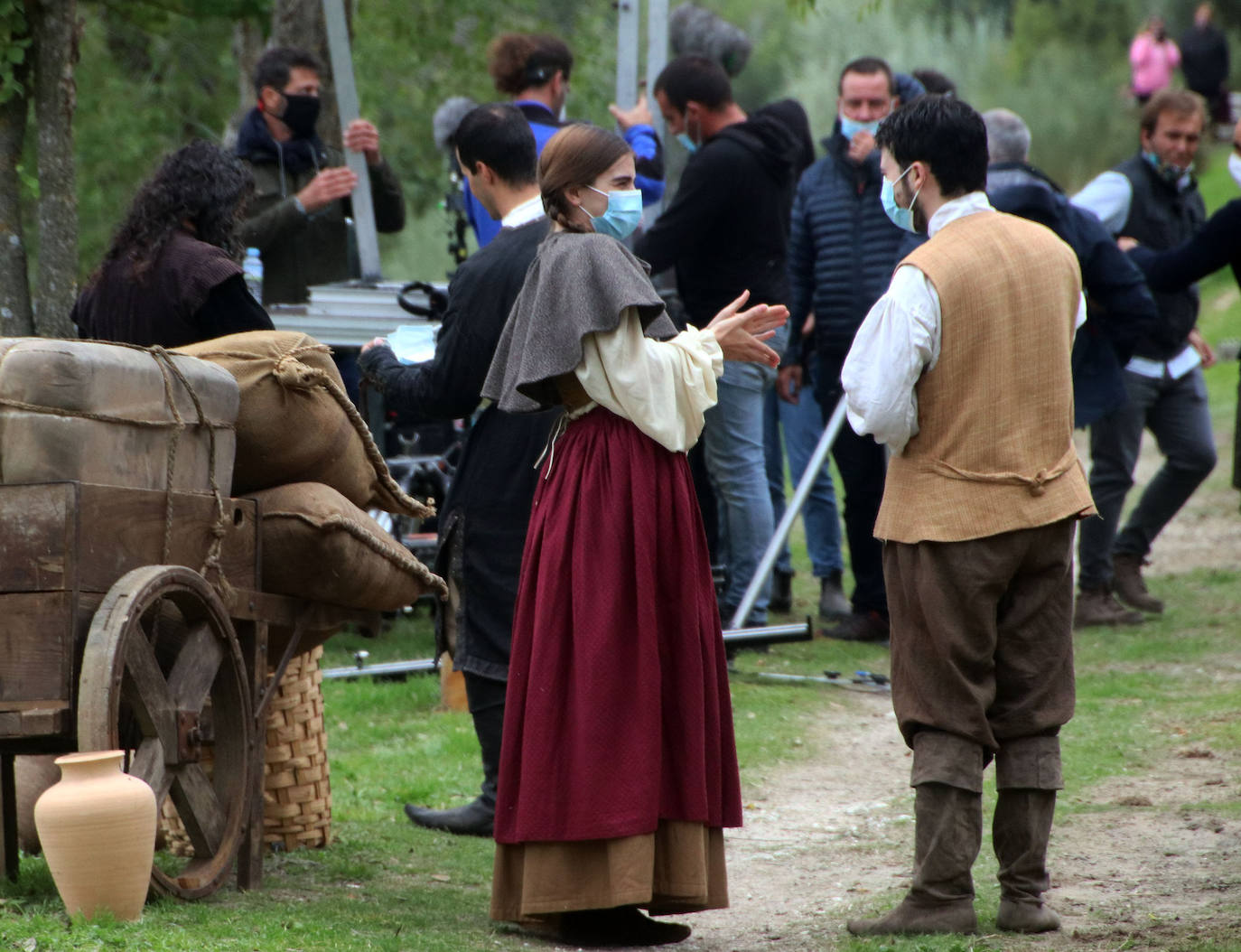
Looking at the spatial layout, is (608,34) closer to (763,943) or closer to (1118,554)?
(1118,554)

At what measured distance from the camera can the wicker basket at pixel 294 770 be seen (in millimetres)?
5125

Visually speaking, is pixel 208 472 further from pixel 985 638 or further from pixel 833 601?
pixel 833 601

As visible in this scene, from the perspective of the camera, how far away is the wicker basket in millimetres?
5125

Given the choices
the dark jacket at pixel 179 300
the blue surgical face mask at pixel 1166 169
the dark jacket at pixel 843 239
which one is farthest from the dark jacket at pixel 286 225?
the blue surgical face mask at pixel 1166 169

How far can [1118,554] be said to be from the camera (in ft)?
30.1

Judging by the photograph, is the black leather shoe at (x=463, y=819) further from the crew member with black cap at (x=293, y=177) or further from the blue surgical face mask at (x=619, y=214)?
the crew member with black cap at (x=293, y=177)

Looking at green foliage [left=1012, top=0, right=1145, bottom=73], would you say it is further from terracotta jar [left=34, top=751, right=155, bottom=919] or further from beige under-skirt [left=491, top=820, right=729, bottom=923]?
terracotta jar [left=34, top=751, right=155, bottom=919]

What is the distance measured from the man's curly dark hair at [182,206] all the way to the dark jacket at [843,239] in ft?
12.4

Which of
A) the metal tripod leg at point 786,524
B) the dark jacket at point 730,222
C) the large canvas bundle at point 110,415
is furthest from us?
the metal tripod leg at point 786,524

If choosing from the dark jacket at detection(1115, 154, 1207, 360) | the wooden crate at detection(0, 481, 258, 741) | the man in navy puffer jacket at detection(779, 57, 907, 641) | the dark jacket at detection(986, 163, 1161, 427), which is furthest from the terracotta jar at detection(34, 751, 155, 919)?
the dark jacket at detection(1115, 154, 1207, 360)

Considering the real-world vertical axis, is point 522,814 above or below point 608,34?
below

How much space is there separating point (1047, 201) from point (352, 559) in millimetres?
4233

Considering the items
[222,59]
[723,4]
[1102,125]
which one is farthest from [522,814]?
[723,4]

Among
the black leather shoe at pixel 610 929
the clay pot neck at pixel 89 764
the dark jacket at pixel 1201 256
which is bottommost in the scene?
the black leather shoe at pixel 610 929
